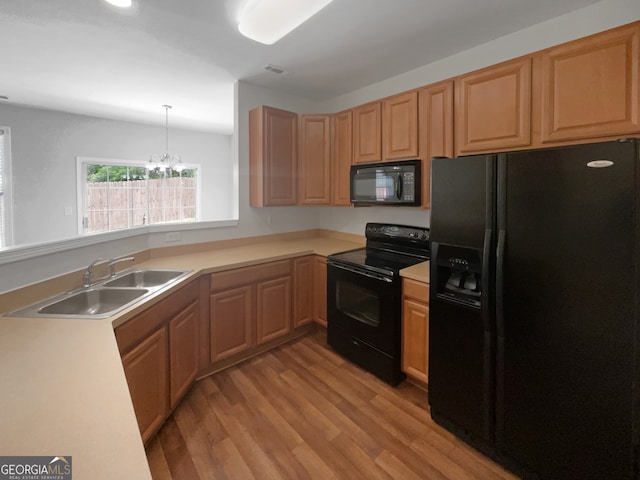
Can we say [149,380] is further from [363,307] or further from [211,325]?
[363,307]

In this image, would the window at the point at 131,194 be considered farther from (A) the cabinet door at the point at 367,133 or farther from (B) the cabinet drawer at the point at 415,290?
(B) the cabinet drawer at the point at 415,290

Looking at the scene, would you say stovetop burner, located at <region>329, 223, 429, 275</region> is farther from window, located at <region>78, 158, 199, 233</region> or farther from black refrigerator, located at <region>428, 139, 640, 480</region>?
window, located at <region>78, 158, 199, 233</region>

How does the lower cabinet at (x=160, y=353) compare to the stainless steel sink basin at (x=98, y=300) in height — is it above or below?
below

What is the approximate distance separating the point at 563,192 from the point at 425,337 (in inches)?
46.5

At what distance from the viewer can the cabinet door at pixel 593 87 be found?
1.46 m

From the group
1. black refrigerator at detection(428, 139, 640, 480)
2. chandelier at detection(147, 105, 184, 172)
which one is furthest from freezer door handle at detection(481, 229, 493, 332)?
chandelier at detection(147, 105, 184, 172)

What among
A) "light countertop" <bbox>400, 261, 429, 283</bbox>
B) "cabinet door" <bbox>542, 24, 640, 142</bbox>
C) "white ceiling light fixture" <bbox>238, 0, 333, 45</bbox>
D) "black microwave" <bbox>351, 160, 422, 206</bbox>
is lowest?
"light countertop" <bbox>400, 261, 429, 283</bbox>

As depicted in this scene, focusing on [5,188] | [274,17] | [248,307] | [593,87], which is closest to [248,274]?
[248,307]

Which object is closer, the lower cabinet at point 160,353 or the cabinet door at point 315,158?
the lower cabinet at point 160,353

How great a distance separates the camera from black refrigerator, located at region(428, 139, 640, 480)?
Result: 1.23 m

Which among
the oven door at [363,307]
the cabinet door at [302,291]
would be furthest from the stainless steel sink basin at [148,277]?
the oven door at [363,307]

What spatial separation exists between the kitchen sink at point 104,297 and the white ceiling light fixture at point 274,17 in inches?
68.5

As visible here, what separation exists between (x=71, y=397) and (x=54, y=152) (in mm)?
4724

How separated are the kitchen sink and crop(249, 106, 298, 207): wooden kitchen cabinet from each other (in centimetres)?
120
